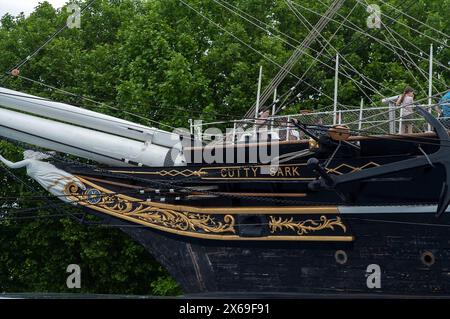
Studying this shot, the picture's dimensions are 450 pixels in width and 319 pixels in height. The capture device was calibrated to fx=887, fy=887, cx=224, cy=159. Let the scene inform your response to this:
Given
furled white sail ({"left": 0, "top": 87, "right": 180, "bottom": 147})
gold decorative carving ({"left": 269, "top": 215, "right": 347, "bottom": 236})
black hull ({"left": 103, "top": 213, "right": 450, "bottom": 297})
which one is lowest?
black hull ({"left": 103, "top": 213, "right": 450, "bottom": 297})

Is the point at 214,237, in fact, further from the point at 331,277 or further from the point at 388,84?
the point at 388,84

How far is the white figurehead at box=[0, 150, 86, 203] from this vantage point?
12172mm

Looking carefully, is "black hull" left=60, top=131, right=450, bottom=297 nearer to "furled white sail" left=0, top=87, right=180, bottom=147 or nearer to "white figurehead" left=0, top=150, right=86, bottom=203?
"white figurehead" left=0, top=150, right=86, bottom=203

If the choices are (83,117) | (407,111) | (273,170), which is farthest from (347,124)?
(83,117)

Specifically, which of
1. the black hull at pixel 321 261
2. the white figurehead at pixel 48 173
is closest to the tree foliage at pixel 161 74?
the white figurehead at pixel 48 173

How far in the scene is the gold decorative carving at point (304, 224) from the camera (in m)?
11.1

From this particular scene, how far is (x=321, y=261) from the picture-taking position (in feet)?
36.9

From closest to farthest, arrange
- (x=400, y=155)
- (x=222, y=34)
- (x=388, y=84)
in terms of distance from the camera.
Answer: (x=400, y=155) → (x=388, y=84) → (x=222, y=34)

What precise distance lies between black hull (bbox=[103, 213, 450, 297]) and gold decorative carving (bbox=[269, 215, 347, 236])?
154 mm

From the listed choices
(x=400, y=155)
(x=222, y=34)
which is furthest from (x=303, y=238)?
(x=222, y=34)

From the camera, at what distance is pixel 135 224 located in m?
12.0

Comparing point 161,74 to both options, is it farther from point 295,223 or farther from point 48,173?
point 295,223

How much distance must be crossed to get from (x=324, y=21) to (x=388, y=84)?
4455 millimetres

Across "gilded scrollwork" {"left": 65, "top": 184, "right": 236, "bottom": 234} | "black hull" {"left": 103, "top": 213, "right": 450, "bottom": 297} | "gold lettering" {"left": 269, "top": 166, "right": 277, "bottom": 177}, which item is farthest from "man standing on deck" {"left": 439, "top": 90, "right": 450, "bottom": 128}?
"gilded scrollwork" {"left": 65, "top": 184, "right": 236, "bottom": 234}
